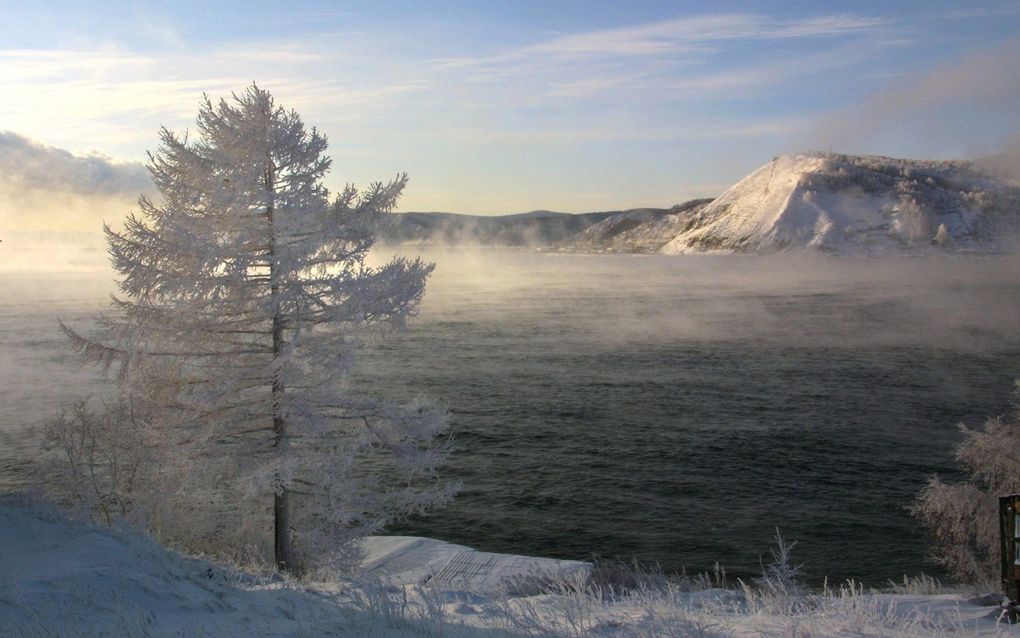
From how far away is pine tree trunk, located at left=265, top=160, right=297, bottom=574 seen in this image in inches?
590

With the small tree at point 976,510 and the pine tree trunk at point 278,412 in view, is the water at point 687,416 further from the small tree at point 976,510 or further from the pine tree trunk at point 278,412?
the pine tree trunk at point 278,412

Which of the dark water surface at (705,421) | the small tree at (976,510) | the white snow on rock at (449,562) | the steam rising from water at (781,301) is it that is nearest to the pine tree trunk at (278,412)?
the white snow on rock at (449,562)

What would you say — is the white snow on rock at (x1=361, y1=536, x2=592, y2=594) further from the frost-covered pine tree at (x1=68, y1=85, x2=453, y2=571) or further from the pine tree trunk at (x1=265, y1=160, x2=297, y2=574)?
the frost-covered pine tree at (x1=68, y1=85, x2=453, y2=571)

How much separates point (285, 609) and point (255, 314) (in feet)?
29.3

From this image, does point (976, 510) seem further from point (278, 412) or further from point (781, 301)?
point (781, 301)

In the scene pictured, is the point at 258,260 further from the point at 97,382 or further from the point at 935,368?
the point at 935,368

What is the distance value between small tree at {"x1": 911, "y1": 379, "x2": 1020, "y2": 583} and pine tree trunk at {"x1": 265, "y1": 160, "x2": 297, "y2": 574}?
1727cm

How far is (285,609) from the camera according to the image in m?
7.48

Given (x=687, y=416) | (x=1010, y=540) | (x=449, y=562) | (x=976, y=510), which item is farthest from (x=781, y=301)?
(x=1010, y=540)

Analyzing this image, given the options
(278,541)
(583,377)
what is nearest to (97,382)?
(583,377)

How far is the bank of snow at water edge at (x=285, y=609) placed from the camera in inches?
261

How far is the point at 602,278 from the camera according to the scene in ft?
544

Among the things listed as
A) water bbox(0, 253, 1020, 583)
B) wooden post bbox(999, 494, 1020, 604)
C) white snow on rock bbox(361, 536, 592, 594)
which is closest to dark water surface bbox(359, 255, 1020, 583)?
water bbox(0, 253, 1020, 583)

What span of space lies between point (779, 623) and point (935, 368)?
54.4 metres
